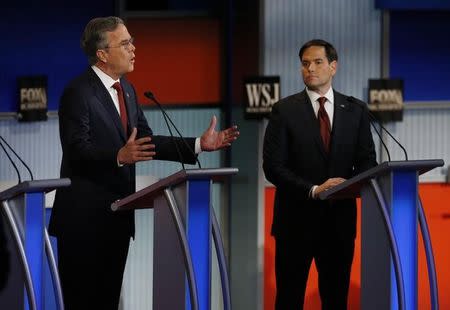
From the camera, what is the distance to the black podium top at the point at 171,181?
4.12 m

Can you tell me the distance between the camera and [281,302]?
5.35 metres

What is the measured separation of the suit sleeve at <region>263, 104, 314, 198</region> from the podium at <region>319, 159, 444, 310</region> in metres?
0.79

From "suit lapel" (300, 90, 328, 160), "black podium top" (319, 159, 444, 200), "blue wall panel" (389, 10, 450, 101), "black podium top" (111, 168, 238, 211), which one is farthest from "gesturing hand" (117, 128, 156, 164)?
"blue wall panel" (389, 10, 450, 101)

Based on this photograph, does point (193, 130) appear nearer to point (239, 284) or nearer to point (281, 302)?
point (239, 284)

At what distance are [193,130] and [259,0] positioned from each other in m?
0.86

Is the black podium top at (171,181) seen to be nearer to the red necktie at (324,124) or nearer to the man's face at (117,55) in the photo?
the man's face at (117,55)

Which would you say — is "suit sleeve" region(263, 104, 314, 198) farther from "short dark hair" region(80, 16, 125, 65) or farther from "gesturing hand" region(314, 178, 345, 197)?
"short dark hair" region(80, 16, 125, 65)

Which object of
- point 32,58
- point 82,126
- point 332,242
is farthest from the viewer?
point 32,58

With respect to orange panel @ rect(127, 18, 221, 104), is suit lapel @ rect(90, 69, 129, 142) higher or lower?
lower

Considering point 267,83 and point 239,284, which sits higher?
point 267,83

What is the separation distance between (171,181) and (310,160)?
1.26m

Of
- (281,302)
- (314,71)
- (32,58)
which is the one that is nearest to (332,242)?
(281,302)

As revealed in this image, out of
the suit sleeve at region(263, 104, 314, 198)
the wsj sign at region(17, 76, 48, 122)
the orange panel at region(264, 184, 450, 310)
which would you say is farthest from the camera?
the orange panel at region(264, 184, 450, 310)

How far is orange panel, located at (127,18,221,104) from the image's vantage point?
22.0 ft
